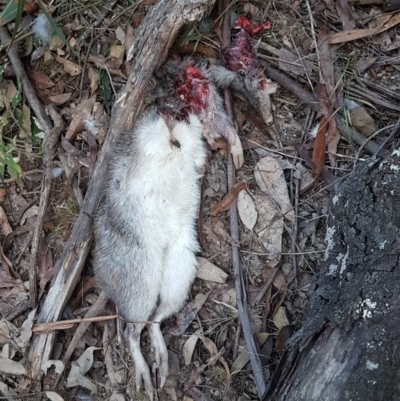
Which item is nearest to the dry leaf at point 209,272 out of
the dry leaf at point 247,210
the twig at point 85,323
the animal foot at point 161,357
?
the dry leaf at point 247,210

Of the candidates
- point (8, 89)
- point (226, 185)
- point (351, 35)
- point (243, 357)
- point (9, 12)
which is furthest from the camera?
point (8, 89)

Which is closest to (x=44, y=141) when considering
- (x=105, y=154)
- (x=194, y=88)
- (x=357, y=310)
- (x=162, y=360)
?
(x=105, y=154)

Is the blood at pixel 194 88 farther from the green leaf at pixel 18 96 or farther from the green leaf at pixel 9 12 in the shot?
the green leaf at pixel 9 12

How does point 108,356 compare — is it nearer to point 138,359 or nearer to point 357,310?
point 138,359

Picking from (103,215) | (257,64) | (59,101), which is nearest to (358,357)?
(103,215)

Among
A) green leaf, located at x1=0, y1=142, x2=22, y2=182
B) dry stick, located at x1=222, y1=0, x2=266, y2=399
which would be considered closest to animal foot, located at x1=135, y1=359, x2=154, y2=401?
dry stick, located at x1=222, y1=0, x2=266, y2=399

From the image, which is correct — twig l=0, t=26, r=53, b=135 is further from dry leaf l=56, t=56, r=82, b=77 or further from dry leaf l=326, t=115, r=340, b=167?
dry leaf l=326, t=115, r=340, b=167
